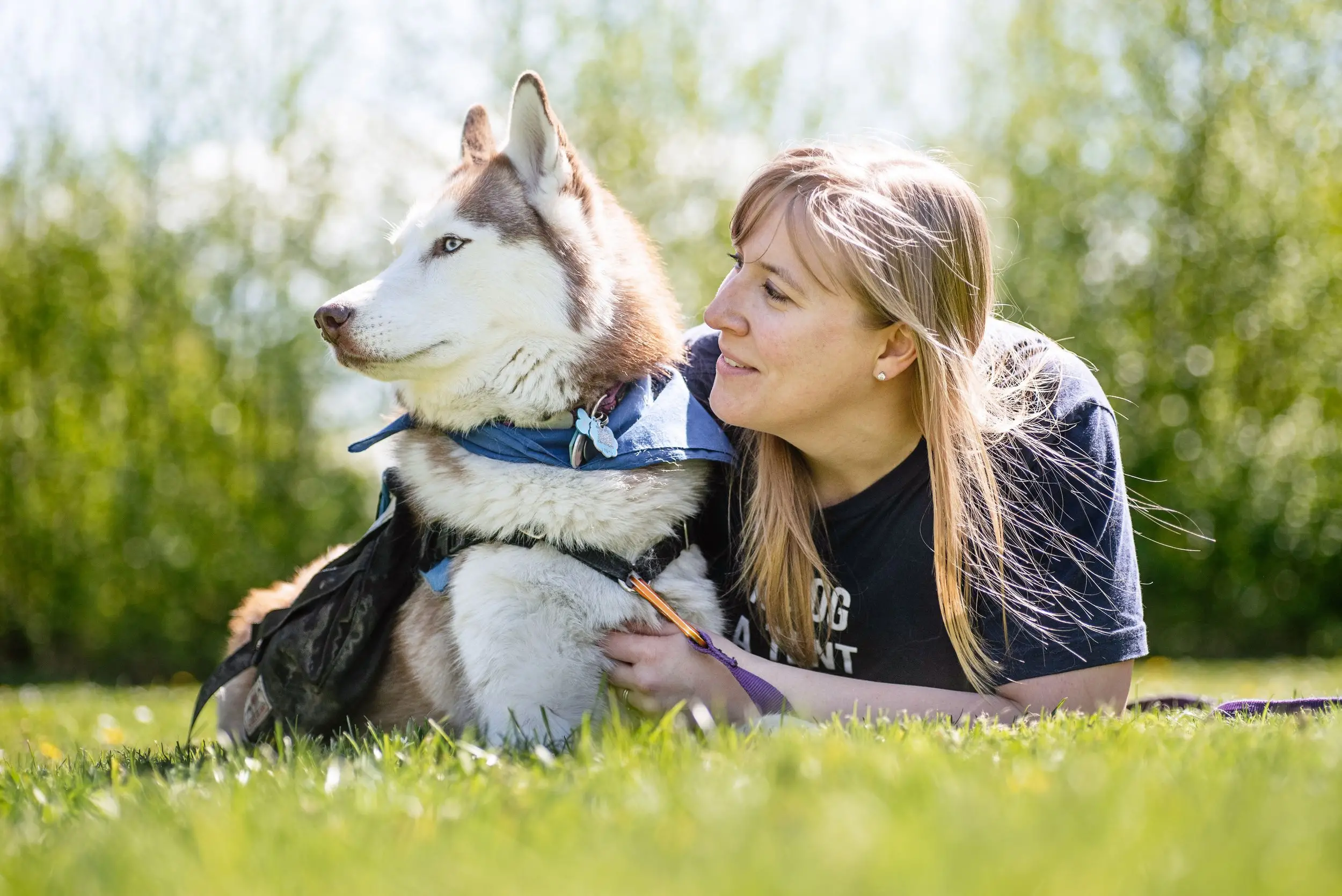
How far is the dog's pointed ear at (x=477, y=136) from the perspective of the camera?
3.46 meters

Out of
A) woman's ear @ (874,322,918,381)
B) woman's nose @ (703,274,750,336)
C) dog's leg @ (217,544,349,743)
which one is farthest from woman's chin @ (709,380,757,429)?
dog's leg @ (217,544,349,743)

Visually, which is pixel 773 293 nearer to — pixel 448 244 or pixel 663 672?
pixel 448 244

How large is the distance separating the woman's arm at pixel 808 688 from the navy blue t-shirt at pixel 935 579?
0.06 m

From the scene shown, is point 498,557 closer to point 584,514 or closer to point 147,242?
point 584,514

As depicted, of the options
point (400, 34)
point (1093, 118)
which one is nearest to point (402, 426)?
point (400, 34)

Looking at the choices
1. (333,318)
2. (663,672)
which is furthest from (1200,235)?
(333,318)

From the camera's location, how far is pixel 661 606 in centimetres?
286

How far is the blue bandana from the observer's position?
2945 millimetres

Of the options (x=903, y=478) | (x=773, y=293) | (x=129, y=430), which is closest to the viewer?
(x=773, y=293)

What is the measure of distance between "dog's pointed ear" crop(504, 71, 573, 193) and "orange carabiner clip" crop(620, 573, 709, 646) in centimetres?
117

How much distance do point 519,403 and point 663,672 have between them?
837mm

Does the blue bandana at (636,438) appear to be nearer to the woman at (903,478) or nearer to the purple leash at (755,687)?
the woman at (903,478)

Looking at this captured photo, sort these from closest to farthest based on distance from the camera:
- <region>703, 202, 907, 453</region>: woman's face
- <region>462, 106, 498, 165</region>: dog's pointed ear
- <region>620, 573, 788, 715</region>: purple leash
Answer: <region>620, 573, 788, 715</region>: purple leash < <region>703, 202, 907, 453</region>: woman's face < <region>462, 106, 498, 165</region>: dog's pointed ear

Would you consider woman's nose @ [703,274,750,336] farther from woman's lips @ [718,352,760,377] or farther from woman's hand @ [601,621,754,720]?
woman's hand @ [601,621,754,720]
